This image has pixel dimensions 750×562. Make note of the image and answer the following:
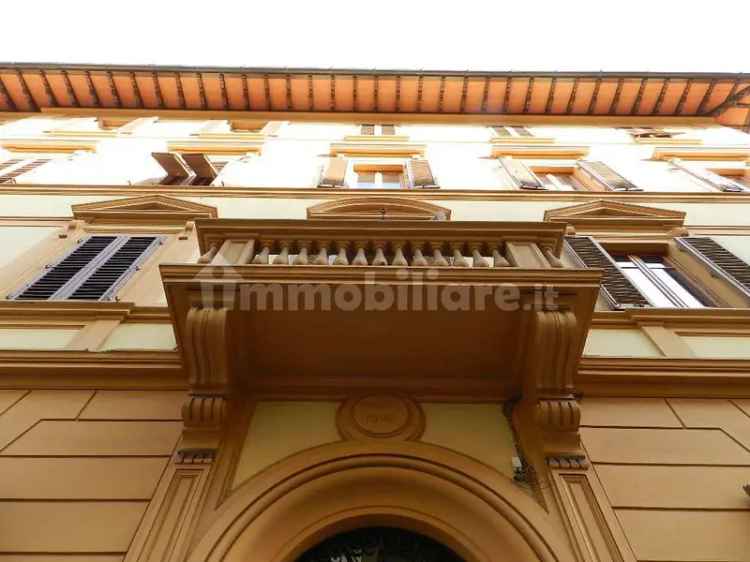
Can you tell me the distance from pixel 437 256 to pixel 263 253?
1.69 meters

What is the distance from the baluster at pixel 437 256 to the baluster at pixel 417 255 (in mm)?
105

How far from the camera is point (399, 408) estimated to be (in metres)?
4.66

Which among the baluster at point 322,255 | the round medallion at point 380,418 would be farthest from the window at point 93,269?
the round medallion at point 380,418

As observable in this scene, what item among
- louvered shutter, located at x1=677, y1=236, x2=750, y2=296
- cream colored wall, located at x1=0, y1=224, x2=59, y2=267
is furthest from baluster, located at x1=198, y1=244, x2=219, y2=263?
louvered shutter, located at x1=677, y1=236, x2=750, y2=296

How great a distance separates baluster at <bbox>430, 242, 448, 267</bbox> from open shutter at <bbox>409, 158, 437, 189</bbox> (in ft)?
14.9

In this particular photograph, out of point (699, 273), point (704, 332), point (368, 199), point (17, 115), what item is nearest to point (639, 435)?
point (704, 332)

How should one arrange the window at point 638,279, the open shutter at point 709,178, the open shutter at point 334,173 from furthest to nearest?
the open shutter at point 334,173
the open shutter at point 709,178
the window at point 638,279

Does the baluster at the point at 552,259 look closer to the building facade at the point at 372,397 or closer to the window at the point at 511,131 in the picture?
the building facade at the point at 372,397

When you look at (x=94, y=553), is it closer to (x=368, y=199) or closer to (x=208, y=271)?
(x=208, y=271)

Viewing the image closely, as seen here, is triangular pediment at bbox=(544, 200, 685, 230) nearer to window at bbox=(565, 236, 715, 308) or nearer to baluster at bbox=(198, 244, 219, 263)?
window at bbox=(565, 236, 715, 308)

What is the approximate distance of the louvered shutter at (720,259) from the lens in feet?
21.1

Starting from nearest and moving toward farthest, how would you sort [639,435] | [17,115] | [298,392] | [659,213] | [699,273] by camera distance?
[639,435], [298,392], [699,273], [659,213], [17,115]

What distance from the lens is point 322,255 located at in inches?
192

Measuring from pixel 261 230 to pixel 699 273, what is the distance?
569 centimetres
